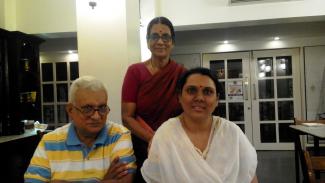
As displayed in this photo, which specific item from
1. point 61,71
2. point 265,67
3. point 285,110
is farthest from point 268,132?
point 61,71

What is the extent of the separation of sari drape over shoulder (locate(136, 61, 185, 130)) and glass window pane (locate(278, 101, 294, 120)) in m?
5.07

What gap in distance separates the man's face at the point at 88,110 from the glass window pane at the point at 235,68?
17.4 feet

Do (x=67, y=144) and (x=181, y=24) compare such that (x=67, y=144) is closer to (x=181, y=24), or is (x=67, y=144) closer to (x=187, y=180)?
(x=187, y=180)

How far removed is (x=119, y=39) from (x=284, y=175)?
317 cm

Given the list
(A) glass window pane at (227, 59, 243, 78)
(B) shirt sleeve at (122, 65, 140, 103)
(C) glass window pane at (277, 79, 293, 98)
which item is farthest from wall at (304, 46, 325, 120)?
(B) shirt sleeve at (122, 65, 140, 103)

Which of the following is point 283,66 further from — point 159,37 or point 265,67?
point 159,37

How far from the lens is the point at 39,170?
1371mm

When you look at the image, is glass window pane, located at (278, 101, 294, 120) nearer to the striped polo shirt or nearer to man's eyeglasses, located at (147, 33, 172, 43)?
man's eyeglasses, located at (147, 33, 172, 43)

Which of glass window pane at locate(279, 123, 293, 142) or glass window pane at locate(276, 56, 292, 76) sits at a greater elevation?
glass window pane at locate(276, 56, 292, 76)

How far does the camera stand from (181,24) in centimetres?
410

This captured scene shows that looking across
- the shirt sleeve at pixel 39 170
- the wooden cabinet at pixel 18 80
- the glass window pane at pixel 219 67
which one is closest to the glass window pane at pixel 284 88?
the glass window pane at pixel 219 67

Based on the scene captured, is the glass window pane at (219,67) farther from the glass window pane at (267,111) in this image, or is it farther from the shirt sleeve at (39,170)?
the shirt sleeve at (39,170)

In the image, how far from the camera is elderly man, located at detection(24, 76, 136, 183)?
138 centimetres

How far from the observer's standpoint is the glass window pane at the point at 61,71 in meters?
6.42
